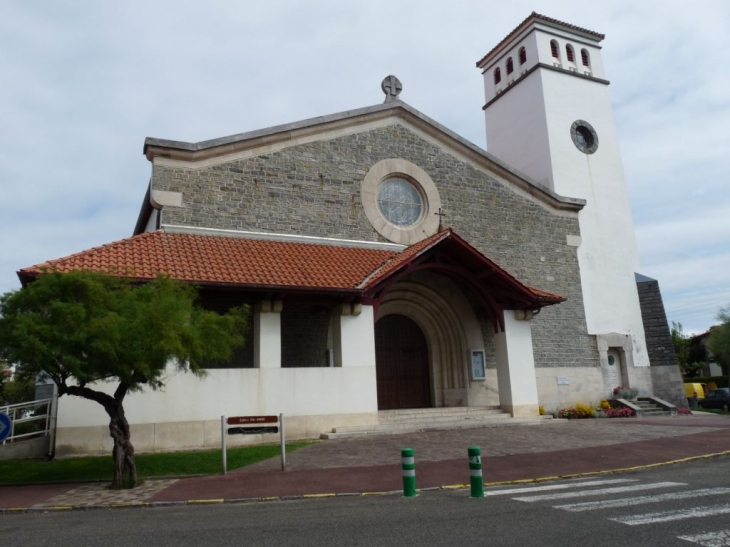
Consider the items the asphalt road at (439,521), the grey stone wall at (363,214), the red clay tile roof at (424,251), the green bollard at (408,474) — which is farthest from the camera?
the grey stone wall at (363,214)

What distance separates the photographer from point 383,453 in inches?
424

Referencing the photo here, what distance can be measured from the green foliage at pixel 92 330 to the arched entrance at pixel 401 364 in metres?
8.89

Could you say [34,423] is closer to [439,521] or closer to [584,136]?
[439,521]

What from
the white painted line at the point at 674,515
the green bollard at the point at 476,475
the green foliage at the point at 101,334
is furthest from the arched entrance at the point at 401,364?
the white painted line at the point at 674,515

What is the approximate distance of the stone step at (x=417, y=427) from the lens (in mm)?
13109

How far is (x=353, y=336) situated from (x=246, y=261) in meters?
3.25

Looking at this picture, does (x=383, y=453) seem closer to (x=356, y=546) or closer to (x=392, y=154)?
(x=356, y=546)

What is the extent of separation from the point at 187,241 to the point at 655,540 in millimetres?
12084

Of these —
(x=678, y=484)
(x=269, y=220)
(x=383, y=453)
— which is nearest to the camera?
(x=678, y=484)

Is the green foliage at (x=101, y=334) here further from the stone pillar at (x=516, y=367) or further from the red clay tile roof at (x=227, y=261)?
the stone pillar at (x=516, y=367)

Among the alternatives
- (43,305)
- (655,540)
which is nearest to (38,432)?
(43,305)

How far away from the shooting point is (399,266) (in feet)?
46.2

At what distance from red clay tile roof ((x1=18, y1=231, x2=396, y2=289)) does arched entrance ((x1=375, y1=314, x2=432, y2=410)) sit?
268 cm

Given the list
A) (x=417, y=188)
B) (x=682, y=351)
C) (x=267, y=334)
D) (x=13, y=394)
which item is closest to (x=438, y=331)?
(x=417, y=188)
